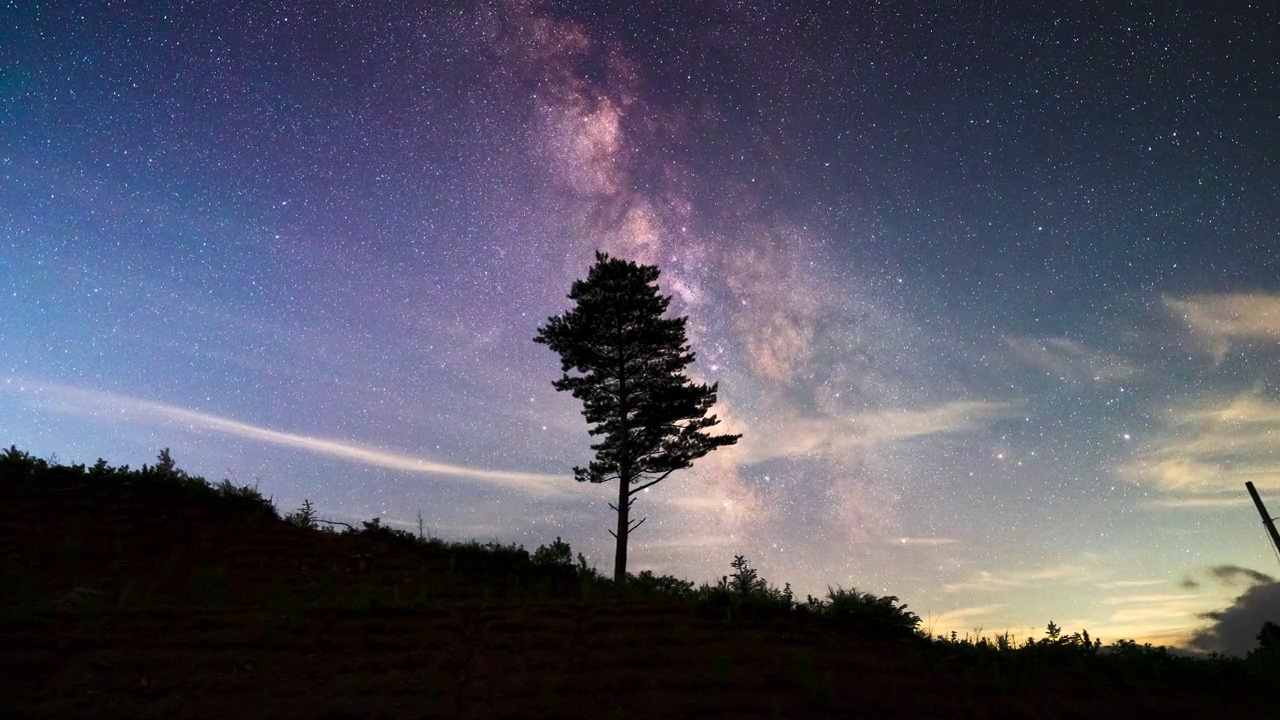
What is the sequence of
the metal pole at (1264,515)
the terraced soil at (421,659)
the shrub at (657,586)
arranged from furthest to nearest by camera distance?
the metal pole at (1264,515), the shrub at (657,586), the terraced soil at (421,659)

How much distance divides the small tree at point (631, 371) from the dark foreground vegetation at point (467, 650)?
11297 mm

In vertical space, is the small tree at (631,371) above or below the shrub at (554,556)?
above

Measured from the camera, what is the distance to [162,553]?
13.9 m

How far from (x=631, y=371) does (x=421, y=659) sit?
17979mm

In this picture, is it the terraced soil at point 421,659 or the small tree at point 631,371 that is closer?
the terraced soil at point 421,659

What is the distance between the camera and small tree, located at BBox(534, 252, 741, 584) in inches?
1033

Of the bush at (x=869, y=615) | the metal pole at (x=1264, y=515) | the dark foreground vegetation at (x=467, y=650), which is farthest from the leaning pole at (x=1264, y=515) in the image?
the bush at (x=869, y=615)

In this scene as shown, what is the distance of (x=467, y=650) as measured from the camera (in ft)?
31.7

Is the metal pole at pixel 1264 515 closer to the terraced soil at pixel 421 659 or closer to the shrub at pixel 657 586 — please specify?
the terraced soil at pixel 421 659

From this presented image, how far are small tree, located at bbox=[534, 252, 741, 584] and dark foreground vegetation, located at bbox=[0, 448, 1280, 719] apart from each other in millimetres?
11297

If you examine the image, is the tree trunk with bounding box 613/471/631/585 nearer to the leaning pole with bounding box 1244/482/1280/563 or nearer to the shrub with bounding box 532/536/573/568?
the shrub with bounding box 532/536/573/568

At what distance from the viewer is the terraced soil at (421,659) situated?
26.9ft

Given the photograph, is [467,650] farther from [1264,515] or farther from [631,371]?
[1264,515]

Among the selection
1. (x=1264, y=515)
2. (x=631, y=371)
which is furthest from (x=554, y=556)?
(x=1264, y=515)
